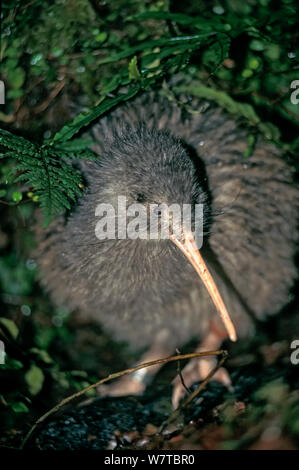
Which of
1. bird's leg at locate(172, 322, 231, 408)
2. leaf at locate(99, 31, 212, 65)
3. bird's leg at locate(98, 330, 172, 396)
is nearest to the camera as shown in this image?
leaf at locate(99, 31, 212, 65)

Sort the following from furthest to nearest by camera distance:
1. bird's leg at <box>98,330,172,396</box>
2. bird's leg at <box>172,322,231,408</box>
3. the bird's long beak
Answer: bird's leg at <box>98,330,172,396</box> → bird's leg at <box>172,322,231,408</box> → the bird's long beak

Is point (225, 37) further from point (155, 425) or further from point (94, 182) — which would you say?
point (155, 425)

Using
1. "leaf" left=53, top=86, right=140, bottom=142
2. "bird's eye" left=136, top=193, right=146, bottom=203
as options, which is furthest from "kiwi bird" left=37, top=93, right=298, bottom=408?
"leaf" left=53, top=86, right=140, bottom=142

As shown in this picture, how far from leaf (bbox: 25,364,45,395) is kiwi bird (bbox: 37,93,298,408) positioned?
42cm

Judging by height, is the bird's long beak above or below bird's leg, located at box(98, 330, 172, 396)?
above

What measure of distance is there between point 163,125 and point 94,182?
1.81 feet

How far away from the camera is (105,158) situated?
1721 mm

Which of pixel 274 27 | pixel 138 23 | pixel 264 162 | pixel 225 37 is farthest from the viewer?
pixel 138 23

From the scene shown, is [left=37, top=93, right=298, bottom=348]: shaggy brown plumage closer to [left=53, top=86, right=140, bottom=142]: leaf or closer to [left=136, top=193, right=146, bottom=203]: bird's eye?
[left=136, top=193, right=146, bottom=203]: bird's eye

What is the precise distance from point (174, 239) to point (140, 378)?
0.97m

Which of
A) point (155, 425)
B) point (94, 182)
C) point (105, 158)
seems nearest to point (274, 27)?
point (105, 158)

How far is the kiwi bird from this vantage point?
1.70 m

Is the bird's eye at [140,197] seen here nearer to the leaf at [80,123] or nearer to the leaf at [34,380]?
the leaf at [80,123]

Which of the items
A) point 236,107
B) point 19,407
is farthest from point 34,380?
point 236,107
